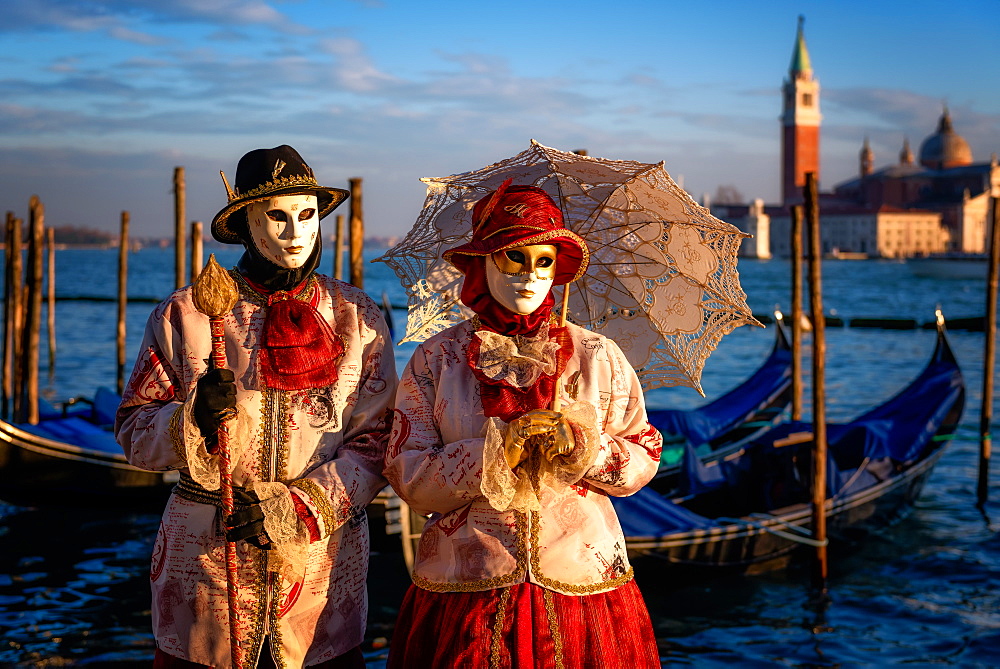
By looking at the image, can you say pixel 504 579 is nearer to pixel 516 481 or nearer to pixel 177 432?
pixel 516 481

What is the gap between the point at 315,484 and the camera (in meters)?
1.93

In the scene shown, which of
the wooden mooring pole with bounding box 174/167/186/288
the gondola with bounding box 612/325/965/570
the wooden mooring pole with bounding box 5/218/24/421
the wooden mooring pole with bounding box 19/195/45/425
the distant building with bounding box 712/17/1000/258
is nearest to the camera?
the gondola with bounding box 612/325/965/570

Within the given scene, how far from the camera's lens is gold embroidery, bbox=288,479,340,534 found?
1916 mm

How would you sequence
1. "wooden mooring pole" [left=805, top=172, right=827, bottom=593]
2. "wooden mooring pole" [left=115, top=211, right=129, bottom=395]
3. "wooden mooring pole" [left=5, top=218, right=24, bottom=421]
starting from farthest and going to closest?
"wooden mooring pole" [left=115, top=211, right=129, bottom=395] → "wooden mooring pole" [left=5, top=218, right=24, bottom=421] → "wooden mooring pole" [left=805, top=172, right=827, bottom=593]

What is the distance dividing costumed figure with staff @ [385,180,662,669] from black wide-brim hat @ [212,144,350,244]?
356 millimetres

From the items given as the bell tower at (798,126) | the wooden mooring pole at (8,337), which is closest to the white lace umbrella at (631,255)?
the wooden mooring pole at (8,337)

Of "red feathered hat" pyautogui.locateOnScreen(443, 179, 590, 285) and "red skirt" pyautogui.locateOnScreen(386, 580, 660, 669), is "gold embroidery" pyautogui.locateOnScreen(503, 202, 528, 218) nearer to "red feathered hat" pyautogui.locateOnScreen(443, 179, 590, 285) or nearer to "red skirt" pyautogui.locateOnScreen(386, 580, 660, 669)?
"red feathered hat" pyautogui.locateOnScreen(443, 179, 590, 285)

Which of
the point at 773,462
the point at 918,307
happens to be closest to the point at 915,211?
the point at 918,307

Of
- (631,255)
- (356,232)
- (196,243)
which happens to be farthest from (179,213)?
(631,255)

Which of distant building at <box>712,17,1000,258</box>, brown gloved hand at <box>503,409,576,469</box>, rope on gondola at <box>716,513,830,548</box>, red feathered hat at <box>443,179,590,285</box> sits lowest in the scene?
rope on gondola at <box>716,513,830,548</box>

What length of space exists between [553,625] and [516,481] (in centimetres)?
30

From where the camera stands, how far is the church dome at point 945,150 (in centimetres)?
8994

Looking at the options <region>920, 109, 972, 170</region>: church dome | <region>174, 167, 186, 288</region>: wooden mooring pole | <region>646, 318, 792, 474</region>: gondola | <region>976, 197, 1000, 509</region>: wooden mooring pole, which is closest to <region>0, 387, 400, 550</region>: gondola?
<region>646, 318, 792, 474</region>: gondola

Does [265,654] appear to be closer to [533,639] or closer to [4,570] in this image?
[533,639]
